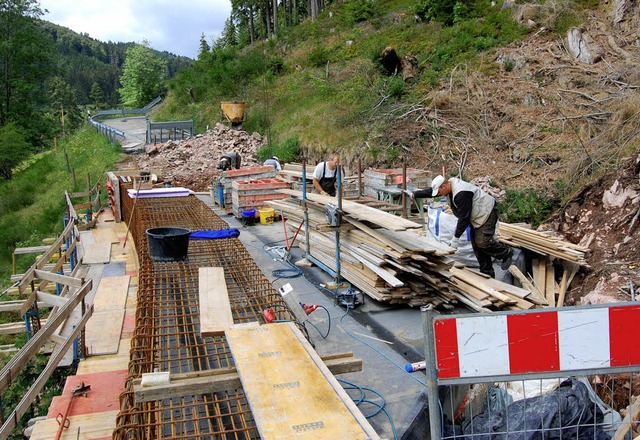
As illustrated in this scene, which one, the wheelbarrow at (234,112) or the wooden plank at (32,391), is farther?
the wheelbarrow at (234,112)

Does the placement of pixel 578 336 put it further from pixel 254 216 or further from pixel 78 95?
pixel 78 95

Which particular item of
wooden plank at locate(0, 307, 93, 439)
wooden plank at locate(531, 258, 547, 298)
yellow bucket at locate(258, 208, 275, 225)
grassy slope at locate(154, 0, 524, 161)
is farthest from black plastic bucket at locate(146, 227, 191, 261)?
grassy slope at locate(154, 0, 524, 161)

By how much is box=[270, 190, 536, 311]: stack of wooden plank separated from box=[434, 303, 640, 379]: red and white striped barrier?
3734mm

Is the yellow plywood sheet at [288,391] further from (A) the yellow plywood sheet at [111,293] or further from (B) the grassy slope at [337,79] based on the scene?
(B) the grassy slope at [337,79]

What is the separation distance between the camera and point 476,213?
24.9 feet

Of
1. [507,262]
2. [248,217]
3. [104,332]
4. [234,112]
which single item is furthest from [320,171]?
[234,112]

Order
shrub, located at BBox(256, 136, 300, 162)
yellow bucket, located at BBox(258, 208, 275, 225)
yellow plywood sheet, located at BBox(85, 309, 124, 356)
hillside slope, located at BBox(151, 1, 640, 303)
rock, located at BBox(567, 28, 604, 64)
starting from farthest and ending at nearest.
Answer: shrub, located at BBox(256, 136, 300, 162) → rock, located at BBox(567, 28, 604, 64) → yellow bucket, located at BBox(258, 208, 275, 225) → hillside slope, located at BBox(151, 1, 640, 303) → yellow plywood sheet, located at BBox(85, 309, 124, 356)

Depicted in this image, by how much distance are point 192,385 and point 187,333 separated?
5.76ft

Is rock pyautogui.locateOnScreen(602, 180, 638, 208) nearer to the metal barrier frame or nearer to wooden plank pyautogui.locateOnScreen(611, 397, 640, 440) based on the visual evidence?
wooden plank pyautogui.locateOnScreen(611, 397, 640, 440)

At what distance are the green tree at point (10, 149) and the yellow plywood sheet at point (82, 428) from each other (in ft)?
110

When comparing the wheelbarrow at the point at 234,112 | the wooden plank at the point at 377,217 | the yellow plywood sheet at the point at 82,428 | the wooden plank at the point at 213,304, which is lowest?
the yellow plywood sheet at the point at 82,428

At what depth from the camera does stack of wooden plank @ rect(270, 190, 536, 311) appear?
266 inches

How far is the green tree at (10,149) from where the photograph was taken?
33.3m

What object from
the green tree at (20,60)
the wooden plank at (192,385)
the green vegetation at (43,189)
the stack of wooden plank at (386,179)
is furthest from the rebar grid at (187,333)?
the green tree at (20,60)
